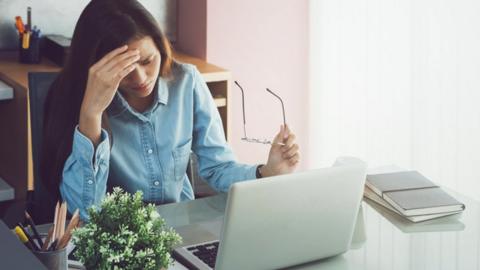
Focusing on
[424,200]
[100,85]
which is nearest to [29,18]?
[100,85]

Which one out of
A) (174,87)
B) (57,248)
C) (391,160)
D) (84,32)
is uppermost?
(84,32)

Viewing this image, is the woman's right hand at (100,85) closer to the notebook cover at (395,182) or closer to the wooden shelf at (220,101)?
the notebook cover at (395,182)

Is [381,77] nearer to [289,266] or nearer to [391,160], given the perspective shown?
[391,160]

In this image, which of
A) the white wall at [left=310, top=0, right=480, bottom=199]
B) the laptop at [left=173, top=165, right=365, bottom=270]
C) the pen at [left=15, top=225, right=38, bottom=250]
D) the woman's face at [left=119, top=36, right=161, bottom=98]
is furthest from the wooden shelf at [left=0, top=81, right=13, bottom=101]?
the pen at [left=15, top=225, right=38, bottom=250]

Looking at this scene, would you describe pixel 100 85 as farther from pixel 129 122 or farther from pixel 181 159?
pixel 181 159

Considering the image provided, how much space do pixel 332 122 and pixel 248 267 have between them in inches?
90.6

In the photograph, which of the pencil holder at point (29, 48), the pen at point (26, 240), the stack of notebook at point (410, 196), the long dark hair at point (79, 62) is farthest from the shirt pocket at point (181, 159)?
Answer: the pencil holder at point (29, 48)

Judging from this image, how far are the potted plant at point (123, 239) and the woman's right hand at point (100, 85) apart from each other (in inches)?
27.6

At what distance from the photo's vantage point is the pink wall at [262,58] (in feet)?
12.4

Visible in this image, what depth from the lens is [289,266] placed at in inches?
71.6

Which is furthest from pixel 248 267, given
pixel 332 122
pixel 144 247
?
pixel 332 122

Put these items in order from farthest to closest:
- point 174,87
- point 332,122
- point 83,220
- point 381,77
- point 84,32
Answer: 1. point 332,122
2. point 381,77
3. point 174,87
4. point 84,32
5. point 83,220

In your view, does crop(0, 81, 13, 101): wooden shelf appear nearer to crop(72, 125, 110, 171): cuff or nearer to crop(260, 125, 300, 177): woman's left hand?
crop(72, 125, 110, 171): cuff

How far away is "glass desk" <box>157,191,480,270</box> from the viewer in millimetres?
1882
